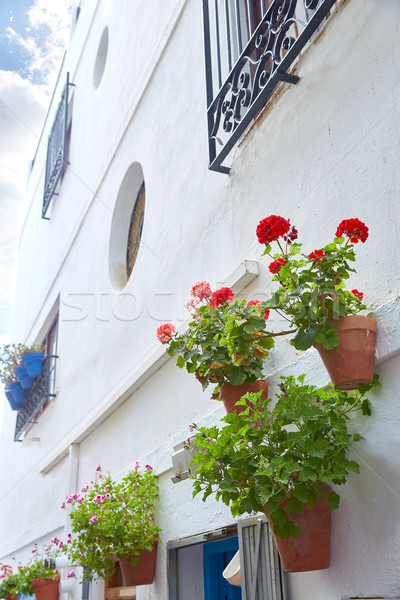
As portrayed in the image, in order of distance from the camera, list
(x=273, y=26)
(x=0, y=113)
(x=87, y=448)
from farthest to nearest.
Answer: (x=0, y=113), (x=87, y=448), (x=273, y=26)

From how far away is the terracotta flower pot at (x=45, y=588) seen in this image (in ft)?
19.4

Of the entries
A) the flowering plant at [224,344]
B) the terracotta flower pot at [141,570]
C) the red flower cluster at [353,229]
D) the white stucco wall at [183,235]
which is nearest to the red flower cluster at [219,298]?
the flowering plant at [224,344]

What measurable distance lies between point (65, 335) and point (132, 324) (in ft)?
9.22

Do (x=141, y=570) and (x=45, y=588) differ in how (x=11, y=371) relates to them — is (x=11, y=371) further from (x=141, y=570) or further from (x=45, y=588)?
(x=141, y=570)

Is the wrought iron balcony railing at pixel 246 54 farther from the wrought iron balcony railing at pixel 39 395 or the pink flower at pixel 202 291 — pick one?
the wrought iron balcony railing at pixel 39 395

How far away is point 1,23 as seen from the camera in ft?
22.3

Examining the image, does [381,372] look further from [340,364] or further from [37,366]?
[37,366]

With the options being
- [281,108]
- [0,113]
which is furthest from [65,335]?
[281,108]

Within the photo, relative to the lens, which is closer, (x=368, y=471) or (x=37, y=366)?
(x=368, y=471)

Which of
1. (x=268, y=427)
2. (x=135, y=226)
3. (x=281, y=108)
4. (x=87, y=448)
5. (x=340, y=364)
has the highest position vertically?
(x=135, y=226)

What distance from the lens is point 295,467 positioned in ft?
7.90

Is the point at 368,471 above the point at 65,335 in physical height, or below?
below

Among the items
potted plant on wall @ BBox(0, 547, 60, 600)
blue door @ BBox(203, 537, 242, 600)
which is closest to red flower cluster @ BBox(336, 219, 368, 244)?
blue door @ BBox(203, 537, 242, 600)

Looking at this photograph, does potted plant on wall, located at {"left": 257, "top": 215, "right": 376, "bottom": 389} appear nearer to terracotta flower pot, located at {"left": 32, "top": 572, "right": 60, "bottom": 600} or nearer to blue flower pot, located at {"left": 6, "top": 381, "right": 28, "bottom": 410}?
terracotta flower pot, located at {"left": 32, "top": 572, "right": 60, "bottom": 600}
